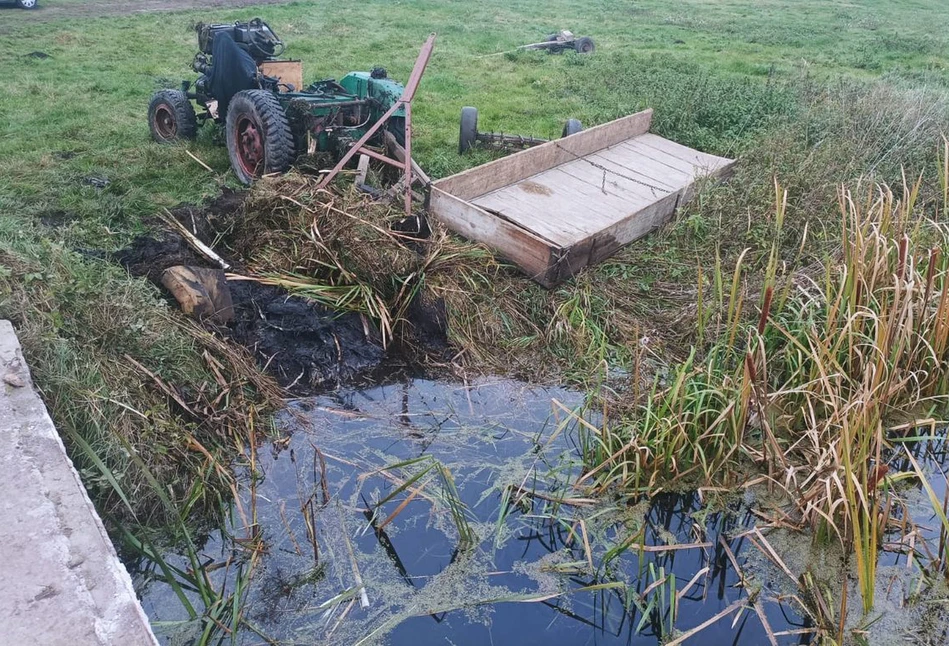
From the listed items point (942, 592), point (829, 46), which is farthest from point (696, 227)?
point (829, 46)

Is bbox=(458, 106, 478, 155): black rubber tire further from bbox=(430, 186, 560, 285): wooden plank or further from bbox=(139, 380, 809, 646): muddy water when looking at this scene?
bbox=(139, 380, 809, 646): muddy water

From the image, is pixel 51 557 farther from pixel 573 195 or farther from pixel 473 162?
pixel 473 162

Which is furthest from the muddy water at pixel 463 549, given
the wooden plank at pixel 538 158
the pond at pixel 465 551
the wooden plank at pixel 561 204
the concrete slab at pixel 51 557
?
the wooden plank at pixel 538 158

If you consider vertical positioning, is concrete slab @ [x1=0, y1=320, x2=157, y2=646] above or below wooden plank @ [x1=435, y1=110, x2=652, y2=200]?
below

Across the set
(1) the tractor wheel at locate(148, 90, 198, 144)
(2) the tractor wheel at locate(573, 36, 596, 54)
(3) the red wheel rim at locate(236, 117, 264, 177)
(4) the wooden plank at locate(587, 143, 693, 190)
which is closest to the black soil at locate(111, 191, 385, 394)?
(3) the red wheel rim at locate(236, 117, 264, 177)

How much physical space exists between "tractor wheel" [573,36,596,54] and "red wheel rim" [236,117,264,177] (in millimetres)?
8299

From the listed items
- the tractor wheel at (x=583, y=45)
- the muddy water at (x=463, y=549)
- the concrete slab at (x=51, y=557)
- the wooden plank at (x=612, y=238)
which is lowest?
the muddy water at (x=463, y=549)

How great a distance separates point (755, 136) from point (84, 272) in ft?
20.9

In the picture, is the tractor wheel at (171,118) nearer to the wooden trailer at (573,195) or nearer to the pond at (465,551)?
the wooden trailer at (573,195)

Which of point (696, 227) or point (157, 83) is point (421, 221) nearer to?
point (696, 227)

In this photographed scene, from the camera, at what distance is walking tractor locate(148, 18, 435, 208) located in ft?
20.1

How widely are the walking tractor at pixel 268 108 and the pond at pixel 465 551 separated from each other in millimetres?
2767

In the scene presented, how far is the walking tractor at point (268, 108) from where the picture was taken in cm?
612

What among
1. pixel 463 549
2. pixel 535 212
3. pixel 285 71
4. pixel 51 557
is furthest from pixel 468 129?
pixel 51 557
